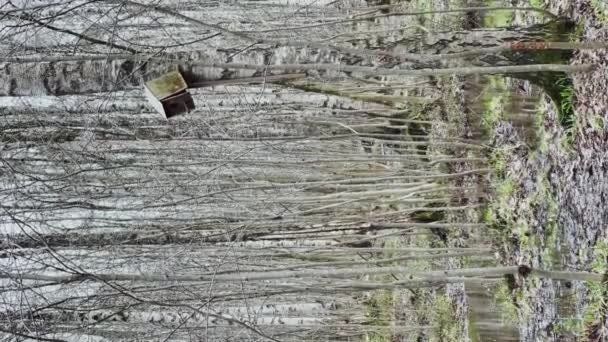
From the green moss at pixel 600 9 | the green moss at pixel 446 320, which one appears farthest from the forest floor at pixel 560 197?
the green moss at pixel 446 320

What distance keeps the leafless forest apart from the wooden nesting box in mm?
103

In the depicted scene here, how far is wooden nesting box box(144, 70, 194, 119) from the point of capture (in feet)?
9.79

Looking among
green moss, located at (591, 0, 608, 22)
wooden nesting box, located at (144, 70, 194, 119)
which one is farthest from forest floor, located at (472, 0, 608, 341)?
wooden nesting box, located at (144, 70, 194, 119)

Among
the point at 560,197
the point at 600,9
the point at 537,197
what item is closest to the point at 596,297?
the point at 560,197

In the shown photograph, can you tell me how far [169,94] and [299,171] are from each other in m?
1.89

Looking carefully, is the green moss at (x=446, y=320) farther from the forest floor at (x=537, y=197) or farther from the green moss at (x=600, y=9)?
the green moss at (x=600, y=9)

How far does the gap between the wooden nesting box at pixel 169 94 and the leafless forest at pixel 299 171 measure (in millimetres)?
103

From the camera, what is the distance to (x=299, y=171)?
476 centimetres

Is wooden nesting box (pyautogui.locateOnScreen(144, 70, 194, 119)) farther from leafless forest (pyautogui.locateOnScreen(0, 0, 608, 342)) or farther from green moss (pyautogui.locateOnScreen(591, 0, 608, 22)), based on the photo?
green moss (pyautogui.locateOnScreen(591, 0, 608, 22))

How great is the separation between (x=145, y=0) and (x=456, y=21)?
2.23 metres

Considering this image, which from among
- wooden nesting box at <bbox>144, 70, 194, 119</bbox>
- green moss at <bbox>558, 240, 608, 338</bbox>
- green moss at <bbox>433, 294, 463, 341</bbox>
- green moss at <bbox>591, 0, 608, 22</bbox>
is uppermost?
green moss at <bbox>591, 0, 608, 22</bbox>

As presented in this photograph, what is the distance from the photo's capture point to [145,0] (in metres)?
4.71

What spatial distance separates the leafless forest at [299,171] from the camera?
3168mm

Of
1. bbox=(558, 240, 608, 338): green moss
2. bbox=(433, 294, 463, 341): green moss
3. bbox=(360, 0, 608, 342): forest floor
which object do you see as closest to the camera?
bbox=(558, 240, 608, 338): green moss
